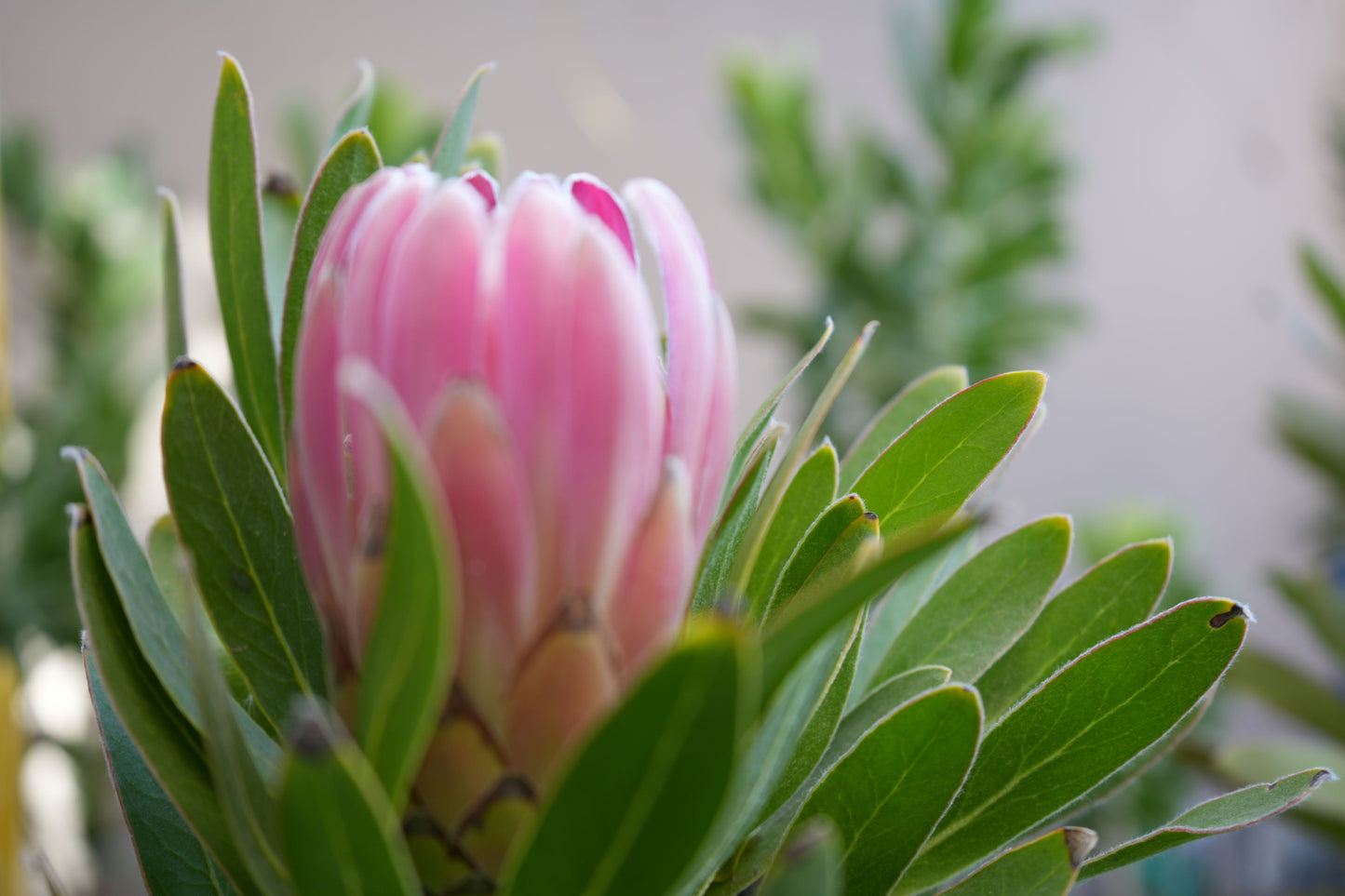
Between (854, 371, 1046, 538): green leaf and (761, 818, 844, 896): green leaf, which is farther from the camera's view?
(854, 371, 1046, 538): green leaf

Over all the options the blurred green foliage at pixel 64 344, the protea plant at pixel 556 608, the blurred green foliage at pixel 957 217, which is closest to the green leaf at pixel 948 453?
the protea plant at pixel 556 608

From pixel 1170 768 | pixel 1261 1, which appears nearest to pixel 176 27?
pixel 1170 768

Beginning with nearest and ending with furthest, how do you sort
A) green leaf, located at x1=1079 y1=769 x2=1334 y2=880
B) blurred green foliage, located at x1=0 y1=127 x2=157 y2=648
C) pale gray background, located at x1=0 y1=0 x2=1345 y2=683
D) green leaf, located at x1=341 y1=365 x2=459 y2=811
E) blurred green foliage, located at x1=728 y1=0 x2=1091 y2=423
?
1. green leaf, located at x1=341 y1=365 x2=459 y2=811
2. green leaf, located at x1=1079 y1=769 x2=1334 y2=880
3. blurred green foliage, located at x1=0 y1=127 x2=157 y2=648
4. blurred green foliage, located at x1=728 y1=0 x2=1091 y2=423
5. pale gray background, located at x1=0 y1=0 x2=1345 y2=683

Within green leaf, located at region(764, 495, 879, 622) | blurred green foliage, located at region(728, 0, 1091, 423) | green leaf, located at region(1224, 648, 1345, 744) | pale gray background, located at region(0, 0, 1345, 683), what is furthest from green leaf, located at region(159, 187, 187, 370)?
pale gray background, located at region(0, 0, 1345, 683)

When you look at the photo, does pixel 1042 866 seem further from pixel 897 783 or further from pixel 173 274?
pixel 173 274

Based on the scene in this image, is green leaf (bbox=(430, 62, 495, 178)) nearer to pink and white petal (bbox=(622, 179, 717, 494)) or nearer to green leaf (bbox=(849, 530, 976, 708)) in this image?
pink and white petal (bbox=(622, 179, 717, 494))

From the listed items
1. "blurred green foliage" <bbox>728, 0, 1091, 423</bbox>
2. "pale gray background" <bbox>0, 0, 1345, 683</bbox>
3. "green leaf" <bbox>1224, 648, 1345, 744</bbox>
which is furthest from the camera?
"pale gray background" <bbox>0, 0, 1345, 683</bbox>

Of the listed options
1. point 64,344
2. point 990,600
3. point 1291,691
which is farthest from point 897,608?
point 64,344

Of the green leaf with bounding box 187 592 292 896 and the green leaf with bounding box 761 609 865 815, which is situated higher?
the green leaf with bounding box 187 592 292 896
